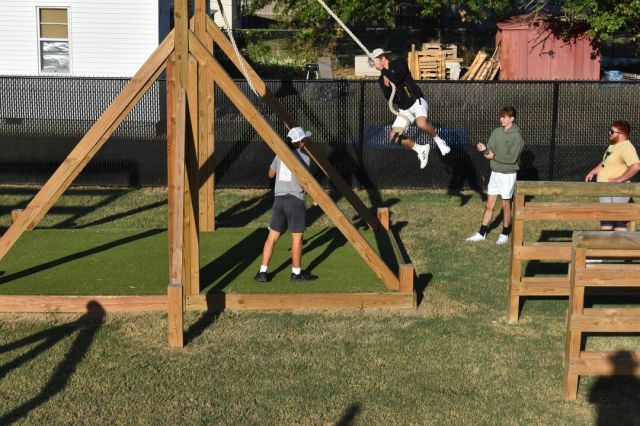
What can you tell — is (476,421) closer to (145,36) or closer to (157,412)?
(157,412)

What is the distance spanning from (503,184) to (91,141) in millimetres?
5772

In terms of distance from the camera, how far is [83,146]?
1017cm

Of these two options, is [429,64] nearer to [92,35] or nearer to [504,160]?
[92,35]

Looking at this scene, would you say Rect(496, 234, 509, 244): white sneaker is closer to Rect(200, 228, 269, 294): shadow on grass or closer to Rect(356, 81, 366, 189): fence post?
Rect(200, 228, 269, 294): shadow on grass

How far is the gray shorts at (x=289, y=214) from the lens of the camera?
10.4 metres

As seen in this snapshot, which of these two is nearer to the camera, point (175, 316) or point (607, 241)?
point (607, 241)

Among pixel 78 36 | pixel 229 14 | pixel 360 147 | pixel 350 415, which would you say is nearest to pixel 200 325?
pixel 350 415

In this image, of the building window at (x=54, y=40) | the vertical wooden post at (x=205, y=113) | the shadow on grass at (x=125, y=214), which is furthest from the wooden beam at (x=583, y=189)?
the building window at (x=54, y=40)

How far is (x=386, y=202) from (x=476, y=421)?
30.7 feet

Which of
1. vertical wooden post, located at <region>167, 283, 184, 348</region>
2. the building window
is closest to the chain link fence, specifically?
the building window

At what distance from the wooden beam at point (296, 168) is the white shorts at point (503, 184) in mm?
3526

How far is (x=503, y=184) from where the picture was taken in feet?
43.7

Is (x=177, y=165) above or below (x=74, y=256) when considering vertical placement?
above

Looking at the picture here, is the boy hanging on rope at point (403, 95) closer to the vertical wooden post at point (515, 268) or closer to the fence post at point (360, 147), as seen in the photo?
the vertical wooden post at point (515, 268)
